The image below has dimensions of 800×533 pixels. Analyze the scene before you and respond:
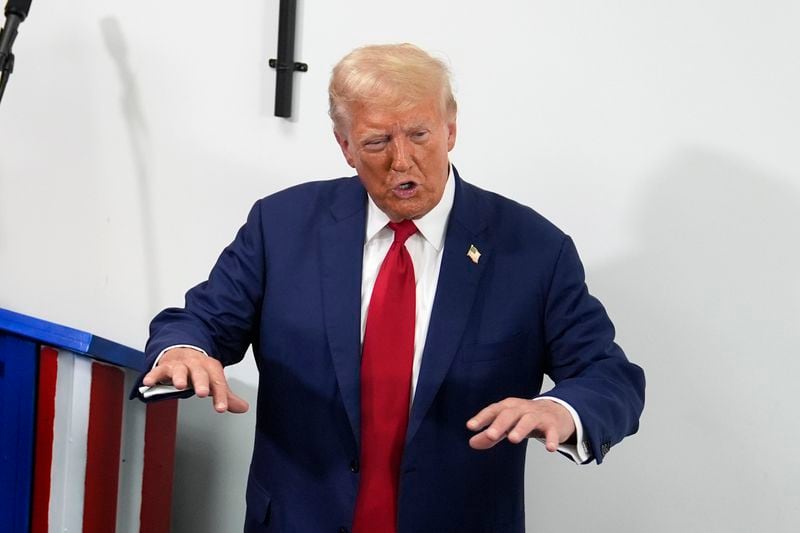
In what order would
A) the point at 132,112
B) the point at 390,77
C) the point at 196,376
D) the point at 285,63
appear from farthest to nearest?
the point at 132,112 < the point at 285,63 < the point at 390,77 < the point at 196,376

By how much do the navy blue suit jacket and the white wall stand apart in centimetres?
38

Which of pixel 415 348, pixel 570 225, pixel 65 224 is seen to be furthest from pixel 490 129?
pixel 65 224

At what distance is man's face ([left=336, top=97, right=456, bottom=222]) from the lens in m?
1.63

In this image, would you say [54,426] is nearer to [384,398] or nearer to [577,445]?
[384,398]

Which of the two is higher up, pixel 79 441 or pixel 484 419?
→ pixel 484 419

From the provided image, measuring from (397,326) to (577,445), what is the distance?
32 cm

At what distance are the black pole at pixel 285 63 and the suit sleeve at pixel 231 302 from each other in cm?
61

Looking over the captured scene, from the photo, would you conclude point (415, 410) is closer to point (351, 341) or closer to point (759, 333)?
point (351, 341)

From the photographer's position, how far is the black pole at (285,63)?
2.35m

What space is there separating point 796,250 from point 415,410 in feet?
2.42

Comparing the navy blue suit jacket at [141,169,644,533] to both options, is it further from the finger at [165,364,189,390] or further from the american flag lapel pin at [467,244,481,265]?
the finger at [165,364,189,390]

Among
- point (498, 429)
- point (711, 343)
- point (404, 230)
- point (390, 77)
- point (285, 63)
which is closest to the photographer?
point (498, 429)

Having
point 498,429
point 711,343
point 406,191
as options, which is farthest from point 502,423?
point 711,343

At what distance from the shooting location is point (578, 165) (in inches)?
83.9
